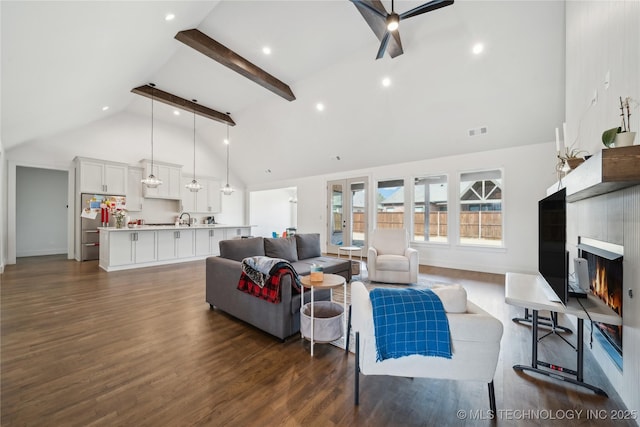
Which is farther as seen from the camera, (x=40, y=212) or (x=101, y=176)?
(x=40, y=212)

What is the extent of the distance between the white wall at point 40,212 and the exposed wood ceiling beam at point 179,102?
14.1 ft

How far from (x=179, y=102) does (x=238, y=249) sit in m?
4.89

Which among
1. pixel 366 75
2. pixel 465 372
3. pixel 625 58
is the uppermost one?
pixel 366 75

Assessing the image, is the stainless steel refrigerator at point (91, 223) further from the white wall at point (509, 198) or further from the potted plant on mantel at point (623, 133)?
the potted plant on mantel at point (623, 133)

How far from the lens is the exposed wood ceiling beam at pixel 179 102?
17.9 ft

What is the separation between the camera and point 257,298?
245 centimetres

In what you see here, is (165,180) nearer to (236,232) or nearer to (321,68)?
(236,232)

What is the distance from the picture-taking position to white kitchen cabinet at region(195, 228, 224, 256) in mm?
6577

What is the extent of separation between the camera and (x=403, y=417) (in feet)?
4.75

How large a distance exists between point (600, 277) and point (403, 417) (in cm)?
193

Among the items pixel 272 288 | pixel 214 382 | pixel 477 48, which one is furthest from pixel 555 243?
pixel 477 48

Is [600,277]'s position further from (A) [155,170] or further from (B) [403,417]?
(A) [155,170]

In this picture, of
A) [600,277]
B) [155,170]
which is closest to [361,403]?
[600,277]

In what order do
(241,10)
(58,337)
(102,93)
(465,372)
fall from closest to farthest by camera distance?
1. (465,372)
2. (58,337)
3. (241,10)
4. (102,93)
